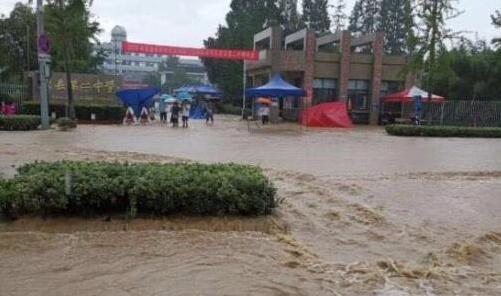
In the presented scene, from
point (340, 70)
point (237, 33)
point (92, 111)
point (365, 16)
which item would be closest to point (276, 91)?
point (340, 70)

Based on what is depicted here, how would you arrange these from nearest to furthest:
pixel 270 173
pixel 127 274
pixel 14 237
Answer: pixel 127 274 < pixel 14 237 < pixel 270 173

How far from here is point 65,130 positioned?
969 inches

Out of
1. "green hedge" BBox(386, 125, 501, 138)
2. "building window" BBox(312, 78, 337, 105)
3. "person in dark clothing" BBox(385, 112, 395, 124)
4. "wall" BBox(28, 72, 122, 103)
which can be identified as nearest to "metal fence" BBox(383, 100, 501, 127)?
"person in dark clothing" BBox(385, 112, 395, 124)

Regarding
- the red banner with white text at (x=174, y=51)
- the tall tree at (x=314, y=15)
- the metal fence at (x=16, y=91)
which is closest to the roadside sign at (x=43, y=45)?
the metal fence at (x=16, y=91)

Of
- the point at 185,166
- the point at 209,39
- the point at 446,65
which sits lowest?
the point at 185,166

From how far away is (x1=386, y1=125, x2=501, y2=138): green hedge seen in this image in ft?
90.2

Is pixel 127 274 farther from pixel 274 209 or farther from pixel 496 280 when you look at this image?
pixel 496 280

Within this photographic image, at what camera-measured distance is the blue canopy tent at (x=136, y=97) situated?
1312 inches

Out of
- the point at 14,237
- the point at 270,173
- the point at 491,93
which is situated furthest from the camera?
the point at 491,93

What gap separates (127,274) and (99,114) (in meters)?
26.9

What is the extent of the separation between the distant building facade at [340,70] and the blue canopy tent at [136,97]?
890 centimetres

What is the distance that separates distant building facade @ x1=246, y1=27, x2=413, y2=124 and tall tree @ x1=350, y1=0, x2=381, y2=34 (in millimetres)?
44897

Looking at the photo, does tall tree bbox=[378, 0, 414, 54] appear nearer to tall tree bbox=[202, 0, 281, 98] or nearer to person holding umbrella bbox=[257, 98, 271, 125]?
tall tree bbox=[202, 0, 281, 98]

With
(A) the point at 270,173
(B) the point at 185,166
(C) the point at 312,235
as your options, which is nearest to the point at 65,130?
(A) the point at 270,173
